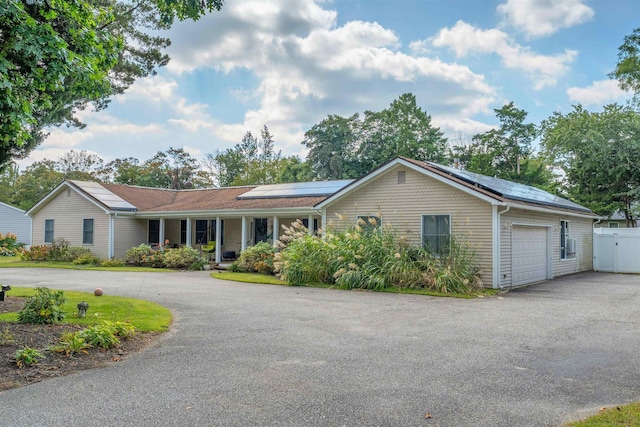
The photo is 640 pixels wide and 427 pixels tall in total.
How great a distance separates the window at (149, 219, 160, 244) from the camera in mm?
24141

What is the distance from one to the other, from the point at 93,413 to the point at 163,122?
26674 mm

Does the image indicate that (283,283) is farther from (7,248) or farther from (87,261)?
(7,248)

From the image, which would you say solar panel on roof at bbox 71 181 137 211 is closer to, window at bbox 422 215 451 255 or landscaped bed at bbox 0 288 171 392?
landscaped bed at bbox 0 288 171 392

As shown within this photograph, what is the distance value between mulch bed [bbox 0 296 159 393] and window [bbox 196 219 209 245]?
16504 millimetres

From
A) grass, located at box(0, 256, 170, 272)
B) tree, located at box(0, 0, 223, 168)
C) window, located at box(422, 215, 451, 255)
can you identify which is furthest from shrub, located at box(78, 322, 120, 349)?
grass, located at box(0, 256, 170, 272)

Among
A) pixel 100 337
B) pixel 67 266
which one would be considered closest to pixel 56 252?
pixel 67 266

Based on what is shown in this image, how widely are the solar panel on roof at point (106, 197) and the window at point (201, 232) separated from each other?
3.27m

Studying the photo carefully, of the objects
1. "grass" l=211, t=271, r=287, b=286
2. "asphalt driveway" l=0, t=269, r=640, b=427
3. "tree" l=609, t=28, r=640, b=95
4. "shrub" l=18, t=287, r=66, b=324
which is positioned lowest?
"grass" l=211, t=271, r=287, b=286

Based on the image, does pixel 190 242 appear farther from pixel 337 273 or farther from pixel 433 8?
pixel 433 8

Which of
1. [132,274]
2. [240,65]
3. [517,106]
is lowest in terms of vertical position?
[132,274]

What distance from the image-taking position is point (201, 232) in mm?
23875

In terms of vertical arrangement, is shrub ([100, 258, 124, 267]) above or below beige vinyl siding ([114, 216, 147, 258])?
below

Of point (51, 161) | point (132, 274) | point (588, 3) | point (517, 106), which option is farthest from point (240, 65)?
point (51, 161)

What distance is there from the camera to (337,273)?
13.7 m
